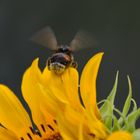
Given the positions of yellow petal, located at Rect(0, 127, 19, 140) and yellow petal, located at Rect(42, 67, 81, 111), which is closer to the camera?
yellow petal, located at Rect(42, 67, 81, 111)

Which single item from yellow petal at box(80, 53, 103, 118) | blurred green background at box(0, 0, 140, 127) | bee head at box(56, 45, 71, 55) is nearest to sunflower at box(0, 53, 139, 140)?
yellow petal at box(80, 53, 103, 118)

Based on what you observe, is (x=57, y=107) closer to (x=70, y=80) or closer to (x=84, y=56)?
(x=70, y=80)

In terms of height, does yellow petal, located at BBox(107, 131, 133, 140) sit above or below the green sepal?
below

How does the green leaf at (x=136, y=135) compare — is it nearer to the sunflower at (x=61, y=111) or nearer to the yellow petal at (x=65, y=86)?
the sunflower at (x=61, y=111)

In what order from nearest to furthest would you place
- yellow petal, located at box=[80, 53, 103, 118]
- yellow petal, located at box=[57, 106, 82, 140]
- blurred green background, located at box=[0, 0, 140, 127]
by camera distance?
yellow petal, located at box=[57, 106, 82, 140]
yellow petal, located at box=[80, 53, 103, 118]
blurred green background, located at box=[0, 0, 140, 127]

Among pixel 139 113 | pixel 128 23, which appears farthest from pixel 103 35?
pixel 139 113

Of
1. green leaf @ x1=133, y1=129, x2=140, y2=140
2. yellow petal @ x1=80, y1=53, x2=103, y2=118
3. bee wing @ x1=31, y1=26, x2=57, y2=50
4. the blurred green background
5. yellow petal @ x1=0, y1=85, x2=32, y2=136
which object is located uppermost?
the blurred green background

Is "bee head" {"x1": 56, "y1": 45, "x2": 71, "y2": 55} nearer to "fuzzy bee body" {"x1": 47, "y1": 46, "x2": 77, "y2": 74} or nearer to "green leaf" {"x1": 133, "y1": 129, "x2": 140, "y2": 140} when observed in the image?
"fuzzy bee body" {"x1": 47, "y1": 46, "x2": 77, "y2": 74}

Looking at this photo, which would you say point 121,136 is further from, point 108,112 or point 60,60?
point 60,60
